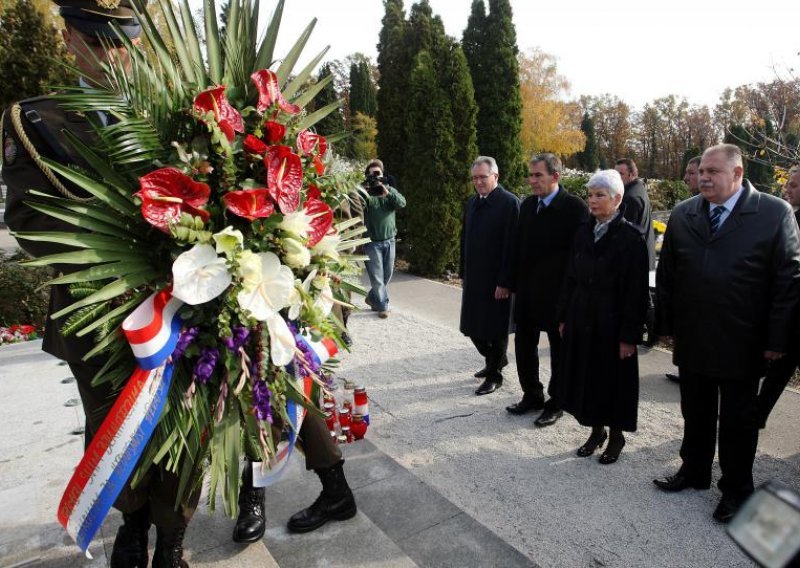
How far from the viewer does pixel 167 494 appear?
217cm

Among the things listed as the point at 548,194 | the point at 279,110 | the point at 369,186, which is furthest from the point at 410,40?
the point at 279,110

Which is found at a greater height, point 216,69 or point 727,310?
point 216,69

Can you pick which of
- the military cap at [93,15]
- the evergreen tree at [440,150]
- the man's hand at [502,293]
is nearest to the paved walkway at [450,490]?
the man's hand at [502,293]

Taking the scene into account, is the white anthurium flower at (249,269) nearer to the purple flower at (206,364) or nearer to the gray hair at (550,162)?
the purple flower at (206,364)

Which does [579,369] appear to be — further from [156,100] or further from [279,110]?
[156,100]

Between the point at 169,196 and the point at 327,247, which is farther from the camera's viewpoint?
the point at 327,247

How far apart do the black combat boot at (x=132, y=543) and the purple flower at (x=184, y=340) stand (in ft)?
2.95

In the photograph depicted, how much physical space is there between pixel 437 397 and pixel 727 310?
249 centimetres

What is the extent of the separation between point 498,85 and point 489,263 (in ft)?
36.2

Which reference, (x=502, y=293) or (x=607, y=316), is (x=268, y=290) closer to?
(x=607, y=316)

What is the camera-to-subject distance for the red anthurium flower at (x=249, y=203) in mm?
1842

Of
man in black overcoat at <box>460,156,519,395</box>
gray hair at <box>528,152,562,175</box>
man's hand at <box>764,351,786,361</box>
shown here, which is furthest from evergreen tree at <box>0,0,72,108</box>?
man's hand at <box>764,351,786,361</box>

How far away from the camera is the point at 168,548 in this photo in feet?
7.28

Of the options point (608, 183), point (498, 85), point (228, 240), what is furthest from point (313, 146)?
point (498, 85)
